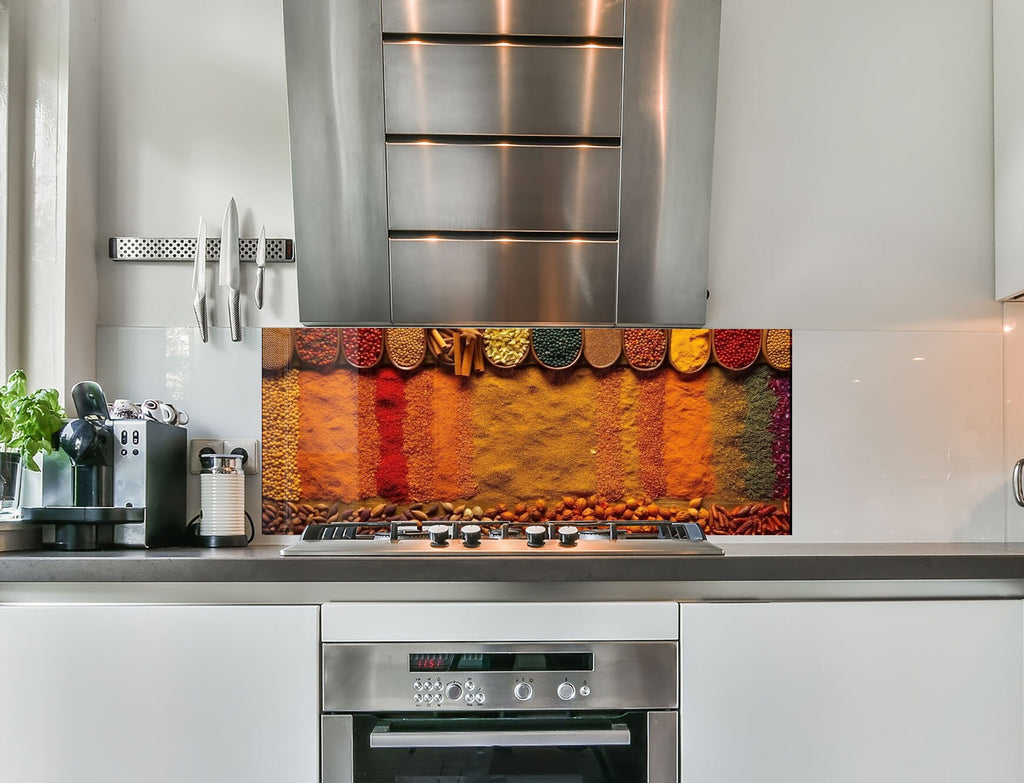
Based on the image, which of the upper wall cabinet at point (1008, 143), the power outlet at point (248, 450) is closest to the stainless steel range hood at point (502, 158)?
the power outlet at point (248, 450)

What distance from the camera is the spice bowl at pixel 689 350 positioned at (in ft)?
6.97

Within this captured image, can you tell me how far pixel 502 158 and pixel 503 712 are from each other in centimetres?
119

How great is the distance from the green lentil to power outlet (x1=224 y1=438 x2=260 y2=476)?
2.43 ft

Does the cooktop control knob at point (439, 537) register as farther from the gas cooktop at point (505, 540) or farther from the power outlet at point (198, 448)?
the power outlet at point (198, 448)

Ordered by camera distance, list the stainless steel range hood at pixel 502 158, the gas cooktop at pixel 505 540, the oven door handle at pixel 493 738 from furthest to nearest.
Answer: the stainless steel range hood at pixel 502 158 → the gas cooktop at pixel 505 540 → the oven door handle at pixel 493 738

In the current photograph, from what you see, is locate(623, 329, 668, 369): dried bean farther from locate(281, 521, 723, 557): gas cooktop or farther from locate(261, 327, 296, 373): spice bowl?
locate(261, 327, 296, 373): spice bowl

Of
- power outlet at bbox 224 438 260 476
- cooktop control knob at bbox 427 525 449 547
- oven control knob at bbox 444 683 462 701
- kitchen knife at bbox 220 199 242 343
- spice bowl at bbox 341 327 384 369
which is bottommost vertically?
oven control knob at bbox 444 683 462 701

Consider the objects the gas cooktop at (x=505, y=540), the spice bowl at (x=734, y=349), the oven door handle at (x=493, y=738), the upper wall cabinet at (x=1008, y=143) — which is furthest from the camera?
the spice bowl at (x=734, y=349)

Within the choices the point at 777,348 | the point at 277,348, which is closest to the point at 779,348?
the point at 777,348

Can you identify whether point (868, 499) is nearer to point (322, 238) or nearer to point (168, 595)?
point (322, 238)

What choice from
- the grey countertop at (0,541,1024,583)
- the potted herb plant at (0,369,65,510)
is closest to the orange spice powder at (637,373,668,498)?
the grey countertop at (0,541,1024,583)

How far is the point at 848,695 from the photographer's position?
1.56 m

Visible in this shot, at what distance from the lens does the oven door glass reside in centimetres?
152

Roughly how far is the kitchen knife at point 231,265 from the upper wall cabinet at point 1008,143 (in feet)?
6.22
